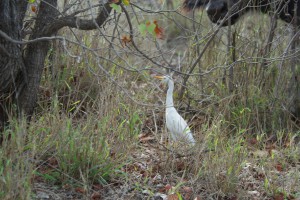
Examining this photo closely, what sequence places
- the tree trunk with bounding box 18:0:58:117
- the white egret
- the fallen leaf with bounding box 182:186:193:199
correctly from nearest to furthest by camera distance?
the fallen leaf with bounding box 182:186:193:199
the tree trunk with bounding box 18:0:58:117
the white egret

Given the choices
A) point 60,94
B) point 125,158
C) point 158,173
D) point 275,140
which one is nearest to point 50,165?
point 125,158

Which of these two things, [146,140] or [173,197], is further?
[146,140]

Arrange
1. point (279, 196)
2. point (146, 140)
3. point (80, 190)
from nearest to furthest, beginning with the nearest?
point (80, 190) < point (279, 196) < point (146, 140)

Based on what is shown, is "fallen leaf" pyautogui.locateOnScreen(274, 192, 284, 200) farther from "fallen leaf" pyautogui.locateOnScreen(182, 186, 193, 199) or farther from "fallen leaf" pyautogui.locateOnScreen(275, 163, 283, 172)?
"fallen leaf" pyautogui.locateOnScreen(182, 186, 193, 199)

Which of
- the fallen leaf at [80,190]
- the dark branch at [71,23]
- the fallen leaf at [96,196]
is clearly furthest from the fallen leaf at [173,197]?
the dark branch at [71,23]

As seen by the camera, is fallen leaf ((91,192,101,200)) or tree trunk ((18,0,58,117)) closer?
fallen leaf ((91,192,101,200))

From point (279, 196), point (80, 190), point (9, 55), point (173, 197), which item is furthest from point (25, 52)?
point (279, 196)

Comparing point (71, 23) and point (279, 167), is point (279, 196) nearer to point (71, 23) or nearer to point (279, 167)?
point (279, 167)

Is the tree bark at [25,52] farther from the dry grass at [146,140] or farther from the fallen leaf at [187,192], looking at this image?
the fallen leaf at [187,192]

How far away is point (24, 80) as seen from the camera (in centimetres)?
442

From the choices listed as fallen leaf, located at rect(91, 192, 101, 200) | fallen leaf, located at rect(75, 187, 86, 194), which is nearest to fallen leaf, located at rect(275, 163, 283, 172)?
fallen leaf, located at rect(91, 192, 101, 200)

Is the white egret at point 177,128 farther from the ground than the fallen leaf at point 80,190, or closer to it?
farther from the ground

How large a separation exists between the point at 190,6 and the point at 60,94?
6.80ft

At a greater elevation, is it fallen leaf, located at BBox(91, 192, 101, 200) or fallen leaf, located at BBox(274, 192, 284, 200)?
fallen leaf, located at BBox(91, 192, 101, 200)
